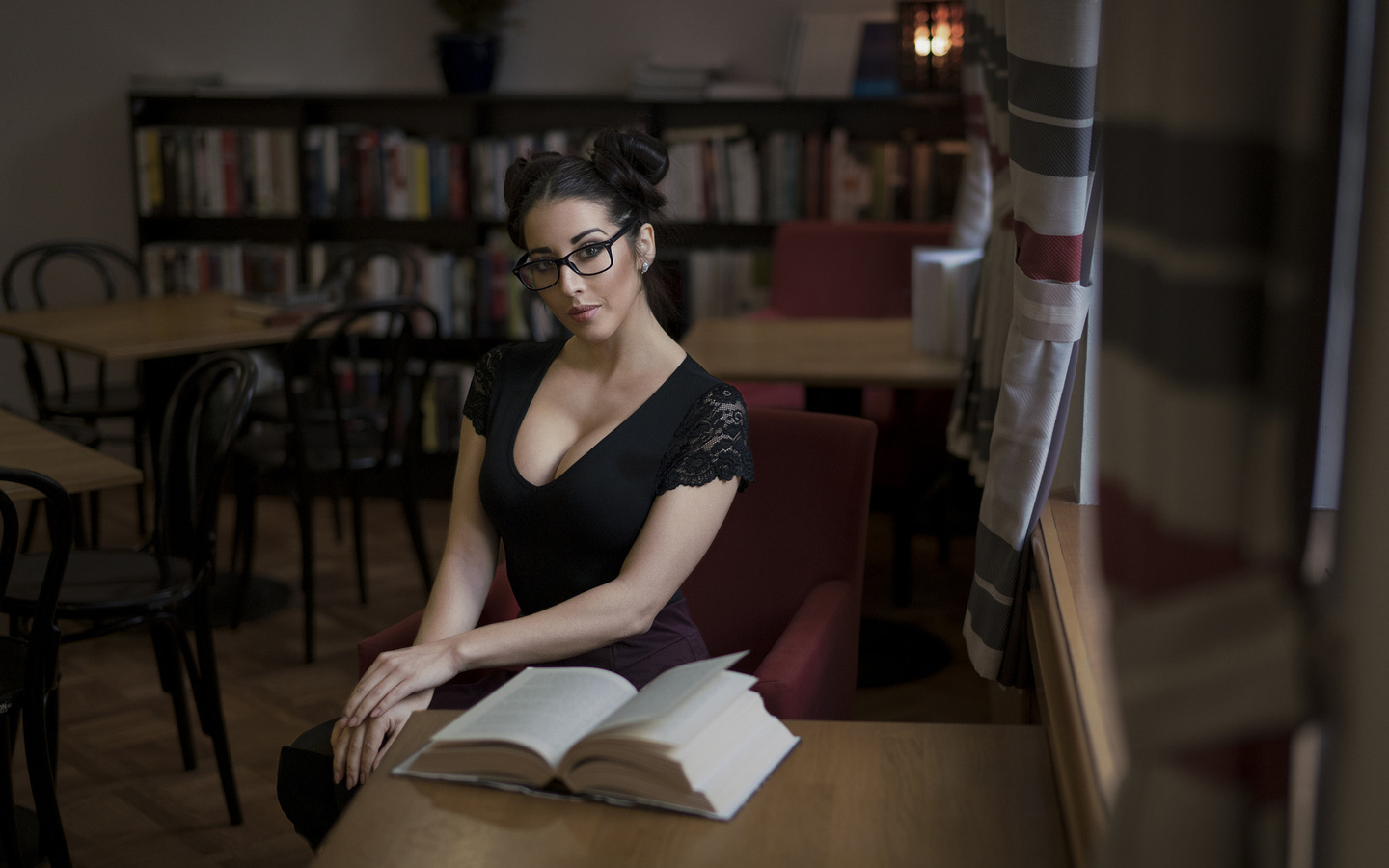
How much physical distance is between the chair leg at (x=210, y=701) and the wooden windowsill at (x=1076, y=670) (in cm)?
155

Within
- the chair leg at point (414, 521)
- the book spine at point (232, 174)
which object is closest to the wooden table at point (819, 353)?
the chair leg at point (414, 521)

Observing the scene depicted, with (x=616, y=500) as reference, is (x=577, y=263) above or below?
above

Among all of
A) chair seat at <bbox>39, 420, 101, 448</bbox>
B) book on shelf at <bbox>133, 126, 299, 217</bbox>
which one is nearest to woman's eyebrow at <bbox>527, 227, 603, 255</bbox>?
chair seat at <bbox>39, 420, 101, 448</bbox>

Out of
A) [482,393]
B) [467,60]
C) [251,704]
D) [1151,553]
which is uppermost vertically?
[467,60]

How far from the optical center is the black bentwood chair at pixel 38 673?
1.85 metres

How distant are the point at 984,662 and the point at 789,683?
0.95 feet

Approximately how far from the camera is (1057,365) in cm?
149

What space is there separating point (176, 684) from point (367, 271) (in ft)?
7.86

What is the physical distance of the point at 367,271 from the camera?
4590mm

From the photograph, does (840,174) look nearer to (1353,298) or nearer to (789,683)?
(789,683)

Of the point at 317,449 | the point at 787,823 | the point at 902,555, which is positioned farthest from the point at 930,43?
the point at 787,823

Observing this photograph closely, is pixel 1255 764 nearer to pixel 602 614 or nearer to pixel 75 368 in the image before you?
pixel 602 614

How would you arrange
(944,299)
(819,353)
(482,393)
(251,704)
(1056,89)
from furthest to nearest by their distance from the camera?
1. (819,353)
2. (944,299)
3. (251,704)
4. (482,393)
5. (1056,89)

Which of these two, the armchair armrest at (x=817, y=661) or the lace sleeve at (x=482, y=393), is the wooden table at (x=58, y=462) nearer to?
the lace sleeve at (x=482, y=393)
